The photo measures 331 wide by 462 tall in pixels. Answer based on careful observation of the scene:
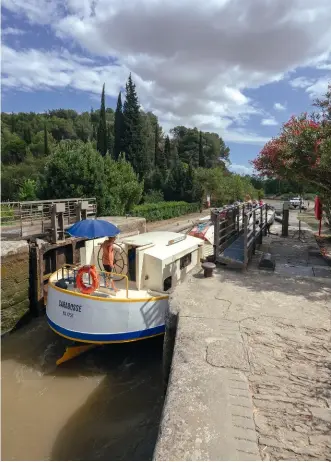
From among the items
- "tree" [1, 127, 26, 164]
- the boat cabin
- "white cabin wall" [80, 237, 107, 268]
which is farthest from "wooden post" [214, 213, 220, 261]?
"tree" [1, 127, 26, 164]

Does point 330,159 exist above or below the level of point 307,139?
below

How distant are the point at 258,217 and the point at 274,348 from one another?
1101cm

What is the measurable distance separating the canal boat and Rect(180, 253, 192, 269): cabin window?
0.03 meters

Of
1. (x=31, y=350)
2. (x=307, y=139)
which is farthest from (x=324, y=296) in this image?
(x=31, y=350)

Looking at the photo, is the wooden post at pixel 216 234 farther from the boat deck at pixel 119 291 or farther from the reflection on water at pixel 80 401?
the reflection on water at pixel 80 401

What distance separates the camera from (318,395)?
4.23 meters

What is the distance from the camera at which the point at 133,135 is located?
1574 inches

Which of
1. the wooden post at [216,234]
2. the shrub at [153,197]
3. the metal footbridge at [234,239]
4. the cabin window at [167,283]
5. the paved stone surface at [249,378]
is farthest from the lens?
the shrub at [153,197]

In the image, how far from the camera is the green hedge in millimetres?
29161

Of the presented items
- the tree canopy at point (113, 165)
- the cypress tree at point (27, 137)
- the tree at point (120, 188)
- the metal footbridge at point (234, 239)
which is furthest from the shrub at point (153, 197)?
Answer: the cypress tree at point (27, 137)

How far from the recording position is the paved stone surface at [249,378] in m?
3.46

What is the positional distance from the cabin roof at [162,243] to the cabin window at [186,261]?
260 millimetres

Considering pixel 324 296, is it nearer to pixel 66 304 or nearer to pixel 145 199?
pixel 66 304

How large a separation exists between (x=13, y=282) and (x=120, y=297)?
15.3 ft
